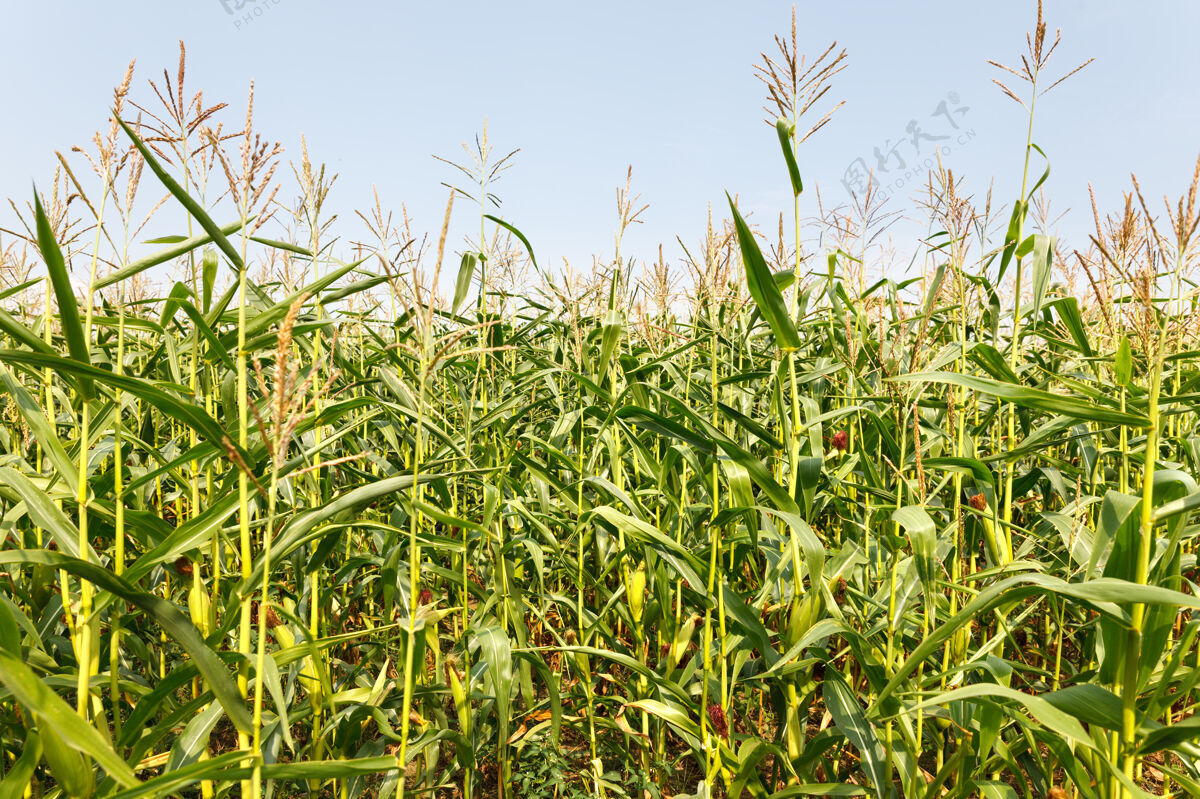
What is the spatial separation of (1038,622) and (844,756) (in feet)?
3.89

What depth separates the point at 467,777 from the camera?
1.82 meters

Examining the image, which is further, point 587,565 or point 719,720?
point 587,565

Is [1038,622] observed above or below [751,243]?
below

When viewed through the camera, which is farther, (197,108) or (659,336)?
(659,336)

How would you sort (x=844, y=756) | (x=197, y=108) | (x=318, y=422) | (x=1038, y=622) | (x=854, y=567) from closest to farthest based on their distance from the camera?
(x=197, y=108) → (x=318, y=422) → (x=854, y=567) → (x=844, y=756) → (x=1038, y=622)

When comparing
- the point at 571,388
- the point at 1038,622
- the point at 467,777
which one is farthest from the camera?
the point at 571,388

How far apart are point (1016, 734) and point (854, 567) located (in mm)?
615

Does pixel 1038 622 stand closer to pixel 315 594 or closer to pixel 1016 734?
pixel 1016 734

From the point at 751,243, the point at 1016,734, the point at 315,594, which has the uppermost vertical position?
the point at 751,243

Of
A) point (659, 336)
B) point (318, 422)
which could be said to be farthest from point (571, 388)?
point (318, 422)

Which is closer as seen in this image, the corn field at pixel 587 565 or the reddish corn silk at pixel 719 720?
the corn field at pixel 587 565

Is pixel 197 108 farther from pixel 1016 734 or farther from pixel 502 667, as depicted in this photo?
pixel 1016 734

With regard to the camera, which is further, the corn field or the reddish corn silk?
the reddish corn silk

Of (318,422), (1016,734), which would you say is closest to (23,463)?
(318,422)
